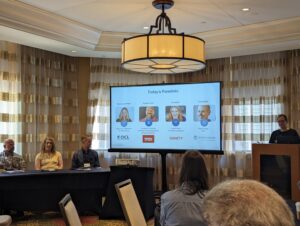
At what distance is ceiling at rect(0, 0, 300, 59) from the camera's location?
5.05 m

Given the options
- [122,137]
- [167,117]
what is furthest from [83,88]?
[167,117]

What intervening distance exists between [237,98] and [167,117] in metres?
1.46

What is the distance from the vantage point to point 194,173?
8.99 ft

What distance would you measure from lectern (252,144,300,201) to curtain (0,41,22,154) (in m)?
3.81

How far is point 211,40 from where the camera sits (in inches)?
262

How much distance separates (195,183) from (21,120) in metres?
4.55

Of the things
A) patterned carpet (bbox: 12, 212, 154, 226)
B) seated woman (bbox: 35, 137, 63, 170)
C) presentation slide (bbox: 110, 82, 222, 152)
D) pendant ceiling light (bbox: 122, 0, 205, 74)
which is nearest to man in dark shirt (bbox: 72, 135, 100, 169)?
seated woman (bbox: 35, 137, 63, 170)

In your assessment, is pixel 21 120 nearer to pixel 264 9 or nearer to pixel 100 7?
pixel 100 7

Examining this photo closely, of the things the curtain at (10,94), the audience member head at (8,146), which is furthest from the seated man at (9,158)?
the curtain at (10,94)

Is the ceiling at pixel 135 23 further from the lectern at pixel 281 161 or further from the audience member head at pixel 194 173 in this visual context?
the audience member head at pixel 194 173

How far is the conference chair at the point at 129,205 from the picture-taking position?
2760 mm

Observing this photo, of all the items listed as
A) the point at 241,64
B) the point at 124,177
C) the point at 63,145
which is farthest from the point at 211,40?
the point at 63,145

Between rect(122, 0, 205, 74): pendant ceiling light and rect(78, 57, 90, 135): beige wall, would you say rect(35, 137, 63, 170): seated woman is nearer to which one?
rect(78, 57, 90, 135): beige wall

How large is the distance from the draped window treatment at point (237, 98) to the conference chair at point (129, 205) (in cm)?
A: 434
